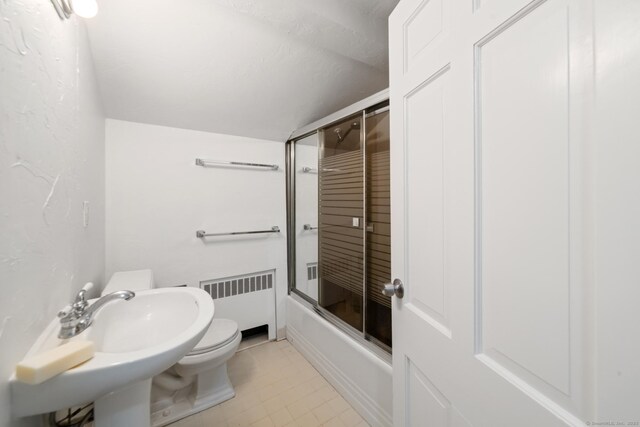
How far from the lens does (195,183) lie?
1867mm

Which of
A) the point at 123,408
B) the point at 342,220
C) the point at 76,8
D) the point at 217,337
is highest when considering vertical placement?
the point at 76,8

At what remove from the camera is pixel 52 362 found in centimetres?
51

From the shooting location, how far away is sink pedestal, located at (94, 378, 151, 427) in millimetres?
770

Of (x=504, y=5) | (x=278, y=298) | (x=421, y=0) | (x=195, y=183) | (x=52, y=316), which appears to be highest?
(x=421, y=0)

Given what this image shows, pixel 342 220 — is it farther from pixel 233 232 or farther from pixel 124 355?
pixel 124 355

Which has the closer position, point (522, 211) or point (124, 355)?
point (522, 211)

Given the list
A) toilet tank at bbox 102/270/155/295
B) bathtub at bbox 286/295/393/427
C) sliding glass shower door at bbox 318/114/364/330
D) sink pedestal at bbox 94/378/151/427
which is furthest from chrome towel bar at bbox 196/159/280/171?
sink pedestal at bbox 94/378/151/427

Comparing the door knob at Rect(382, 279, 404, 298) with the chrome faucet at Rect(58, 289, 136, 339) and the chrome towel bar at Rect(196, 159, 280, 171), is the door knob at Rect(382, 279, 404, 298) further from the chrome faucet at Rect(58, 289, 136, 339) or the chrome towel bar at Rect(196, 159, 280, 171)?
the chrome towel bar at Rect(196, 159, 280, 171)

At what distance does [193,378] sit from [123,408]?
884mm

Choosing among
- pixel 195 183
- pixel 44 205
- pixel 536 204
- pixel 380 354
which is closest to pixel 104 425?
pixel 44 205

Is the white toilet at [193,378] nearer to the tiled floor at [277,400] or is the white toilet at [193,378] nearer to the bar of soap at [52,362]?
the tiled floor at [277,400]

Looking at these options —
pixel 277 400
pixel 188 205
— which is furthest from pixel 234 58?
pixel 277 400

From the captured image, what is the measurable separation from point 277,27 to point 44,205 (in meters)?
1.22

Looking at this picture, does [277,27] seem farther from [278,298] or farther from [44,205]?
[278,298]
